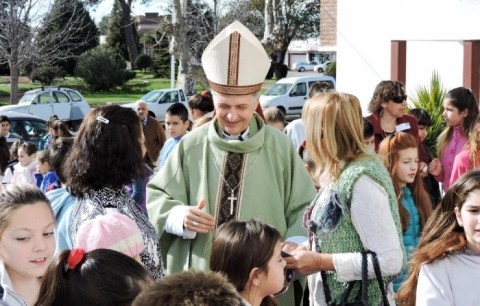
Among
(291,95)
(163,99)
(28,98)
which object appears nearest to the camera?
(28,98)

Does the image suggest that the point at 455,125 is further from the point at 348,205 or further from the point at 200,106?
the point at 348,205

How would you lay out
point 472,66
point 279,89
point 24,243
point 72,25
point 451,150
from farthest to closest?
point 72,25 < point 279,89 < point 472,66 < point 451,150 < point 24,243

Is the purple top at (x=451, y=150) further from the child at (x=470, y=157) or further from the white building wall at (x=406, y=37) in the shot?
the white building wall at (x=406, y=37)

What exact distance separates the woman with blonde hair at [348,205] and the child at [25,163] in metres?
6.35

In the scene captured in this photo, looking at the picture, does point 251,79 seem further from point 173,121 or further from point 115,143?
point 173,121

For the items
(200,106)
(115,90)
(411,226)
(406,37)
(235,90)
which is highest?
(406,37)

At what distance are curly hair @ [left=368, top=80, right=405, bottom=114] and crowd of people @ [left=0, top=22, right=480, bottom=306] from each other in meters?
2.88

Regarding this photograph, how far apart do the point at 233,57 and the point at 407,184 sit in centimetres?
177

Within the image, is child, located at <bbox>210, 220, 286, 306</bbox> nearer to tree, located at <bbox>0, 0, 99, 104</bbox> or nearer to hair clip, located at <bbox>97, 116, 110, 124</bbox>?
hair clip, located at <bbox>97, 116, 110, 124</bbox>

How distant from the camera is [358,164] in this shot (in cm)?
343

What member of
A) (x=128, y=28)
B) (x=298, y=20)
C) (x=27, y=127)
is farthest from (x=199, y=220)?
(x=128, y=28)

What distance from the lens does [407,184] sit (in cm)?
534

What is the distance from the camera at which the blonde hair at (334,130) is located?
3.43 meters

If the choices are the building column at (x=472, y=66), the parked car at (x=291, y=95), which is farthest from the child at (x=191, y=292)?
the parked car at (x=291, y=95)
